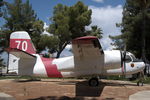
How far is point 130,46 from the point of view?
107 ft

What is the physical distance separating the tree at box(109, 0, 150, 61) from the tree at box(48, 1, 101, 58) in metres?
6.15

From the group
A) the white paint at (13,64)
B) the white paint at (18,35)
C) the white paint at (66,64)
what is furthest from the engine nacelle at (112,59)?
the white paint at (18,35)

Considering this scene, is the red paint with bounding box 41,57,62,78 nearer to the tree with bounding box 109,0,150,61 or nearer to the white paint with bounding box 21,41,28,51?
the white paint with bounding box 21,41,28,51

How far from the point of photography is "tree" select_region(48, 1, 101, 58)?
121ft

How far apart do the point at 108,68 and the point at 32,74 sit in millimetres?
5419

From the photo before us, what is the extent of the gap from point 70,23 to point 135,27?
995 cm

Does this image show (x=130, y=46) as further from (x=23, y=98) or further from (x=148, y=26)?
(x=23, y=98)

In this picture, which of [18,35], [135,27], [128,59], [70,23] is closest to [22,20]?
[70,23]

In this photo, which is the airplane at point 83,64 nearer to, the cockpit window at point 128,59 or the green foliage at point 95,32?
the cockpit window at point 128,59

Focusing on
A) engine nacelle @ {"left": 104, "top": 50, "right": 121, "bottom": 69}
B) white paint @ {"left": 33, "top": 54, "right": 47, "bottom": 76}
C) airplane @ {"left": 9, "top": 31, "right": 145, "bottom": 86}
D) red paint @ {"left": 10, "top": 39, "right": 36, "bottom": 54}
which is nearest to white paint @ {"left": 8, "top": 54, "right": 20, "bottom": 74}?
airplane @ {"left": 9, "top": 31, "right": 145, "bottom": 86}

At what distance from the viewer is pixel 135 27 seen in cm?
3166

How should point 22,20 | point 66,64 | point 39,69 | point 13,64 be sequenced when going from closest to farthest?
point 66,64, point 39,69, point 13,64, point 22,20

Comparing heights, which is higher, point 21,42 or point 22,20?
point 22,20

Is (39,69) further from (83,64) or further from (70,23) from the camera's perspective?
(70,23)
